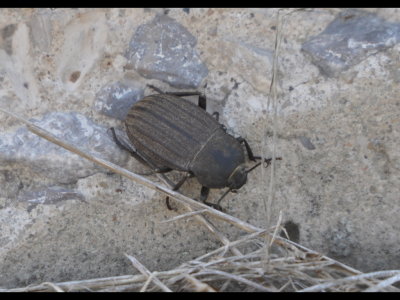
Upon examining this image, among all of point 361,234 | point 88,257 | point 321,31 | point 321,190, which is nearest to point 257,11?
point 321,31

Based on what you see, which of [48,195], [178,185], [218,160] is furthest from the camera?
[218,160]

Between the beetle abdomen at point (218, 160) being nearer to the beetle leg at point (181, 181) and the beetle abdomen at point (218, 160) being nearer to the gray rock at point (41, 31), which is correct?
the beetle leg at point (181, 181)

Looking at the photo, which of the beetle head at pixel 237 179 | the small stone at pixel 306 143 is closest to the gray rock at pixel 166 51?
the beetle head at pixel 237 179

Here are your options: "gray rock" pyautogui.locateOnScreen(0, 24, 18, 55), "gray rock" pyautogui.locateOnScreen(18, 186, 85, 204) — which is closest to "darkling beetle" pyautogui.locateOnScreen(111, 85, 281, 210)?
"gray rock" pyautogui.locateOnScreen(18, 186, 85, 204)

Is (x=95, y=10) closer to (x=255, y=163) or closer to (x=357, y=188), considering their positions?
(x=255, y=163)

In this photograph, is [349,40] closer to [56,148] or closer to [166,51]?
[166,51]

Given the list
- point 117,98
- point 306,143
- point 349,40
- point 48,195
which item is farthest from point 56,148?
point 349,40

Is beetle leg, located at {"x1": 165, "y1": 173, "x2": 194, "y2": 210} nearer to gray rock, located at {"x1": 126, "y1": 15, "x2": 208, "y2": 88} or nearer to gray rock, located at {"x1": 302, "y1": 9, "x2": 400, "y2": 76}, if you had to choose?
gray rock, located at {"x1": 126, "y1": 15, "x2": 208, "y2": 88}
